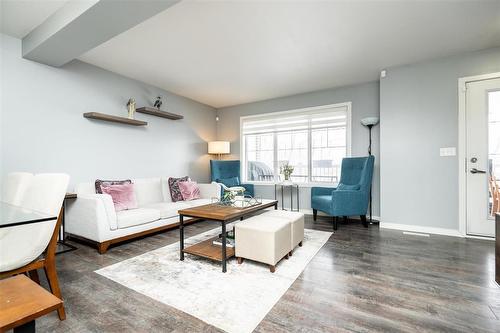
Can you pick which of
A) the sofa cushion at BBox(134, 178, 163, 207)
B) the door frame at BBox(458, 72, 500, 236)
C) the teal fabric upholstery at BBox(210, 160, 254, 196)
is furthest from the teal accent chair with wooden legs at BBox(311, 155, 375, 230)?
the sofa cushion at BBox(134, 178, 163, 207)

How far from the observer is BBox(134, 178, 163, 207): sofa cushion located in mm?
3797

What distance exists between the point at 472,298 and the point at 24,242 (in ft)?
10.0

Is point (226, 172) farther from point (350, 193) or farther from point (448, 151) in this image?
point (448, 151)

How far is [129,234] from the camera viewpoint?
9.55ft

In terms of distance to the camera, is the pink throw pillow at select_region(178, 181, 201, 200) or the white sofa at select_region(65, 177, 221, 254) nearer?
the white sofa at select_region(65, 177, 221, 254)

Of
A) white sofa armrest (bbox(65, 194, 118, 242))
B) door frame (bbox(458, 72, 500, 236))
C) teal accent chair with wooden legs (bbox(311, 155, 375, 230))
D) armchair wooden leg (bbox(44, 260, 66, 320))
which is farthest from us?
teal accent chair with wooden legs (bbox(311, 155, 375, 230))

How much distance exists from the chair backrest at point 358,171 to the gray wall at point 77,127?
326 centimetres

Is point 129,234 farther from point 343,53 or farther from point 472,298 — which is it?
point 343,53

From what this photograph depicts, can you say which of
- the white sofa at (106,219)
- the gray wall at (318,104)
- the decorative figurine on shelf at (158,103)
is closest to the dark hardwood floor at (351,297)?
the white sofa at (106,219)

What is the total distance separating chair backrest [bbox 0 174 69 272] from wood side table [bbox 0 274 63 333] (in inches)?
21.3

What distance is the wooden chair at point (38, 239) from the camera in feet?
4.40

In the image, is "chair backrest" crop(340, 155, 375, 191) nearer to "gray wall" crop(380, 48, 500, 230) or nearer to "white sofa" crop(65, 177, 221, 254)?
"gray wall" crop(380, 48, 500, 230)

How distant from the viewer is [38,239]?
4.64 feet

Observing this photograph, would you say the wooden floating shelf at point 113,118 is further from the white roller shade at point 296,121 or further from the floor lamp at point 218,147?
the white roller shade at point 296,121
